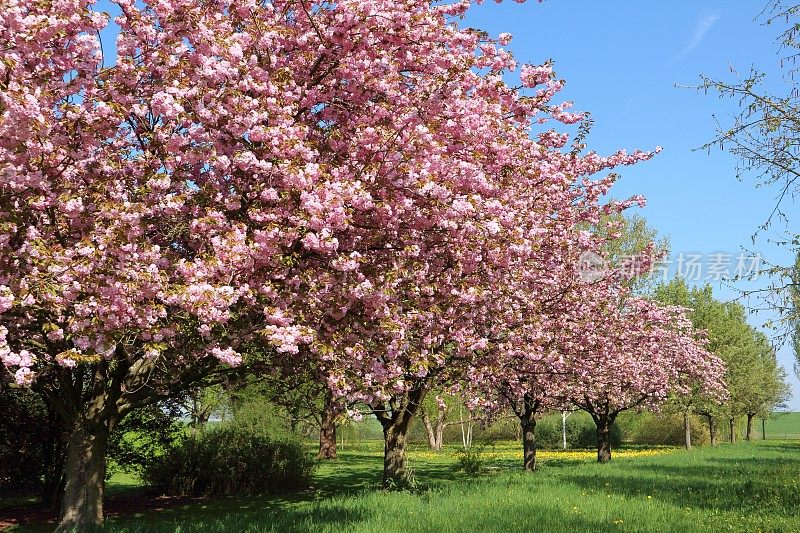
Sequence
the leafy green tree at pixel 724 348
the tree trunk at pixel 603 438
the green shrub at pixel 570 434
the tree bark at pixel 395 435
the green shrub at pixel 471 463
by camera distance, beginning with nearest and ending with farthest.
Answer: the tree bark at pixel 395 435 → the green shrub at pixel 471 463 → the tree trunk at pixel 603 438 → the leafy green tree at pixel 724 348 → the green shrub at pixel 570 434

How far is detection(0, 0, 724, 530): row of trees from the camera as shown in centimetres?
798

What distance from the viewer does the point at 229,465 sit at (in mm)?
24562

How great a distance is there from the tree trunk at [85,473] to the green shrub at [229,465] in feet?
36.2

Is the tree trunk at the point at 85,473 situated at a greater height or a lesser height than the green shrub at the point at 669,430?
greater

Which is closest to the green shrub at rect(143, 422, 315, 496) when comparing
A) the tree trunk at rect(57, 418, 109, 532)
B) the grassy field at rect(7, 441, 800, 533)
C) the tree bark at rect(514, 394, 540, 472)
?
the grassy field at rect(7, 441, 800, 533)

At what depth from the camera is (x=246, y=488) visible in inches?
974

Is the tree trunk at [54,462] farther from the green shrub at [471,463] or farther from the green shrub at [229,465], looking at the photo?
the green shrub at [471,463]

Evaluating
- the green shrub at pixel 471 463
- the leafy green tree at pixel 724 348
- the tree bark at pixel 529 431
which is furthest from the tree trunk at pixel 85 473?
the leafy green tree at pixel 724 348

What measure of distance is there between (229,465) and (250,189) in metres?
18.2

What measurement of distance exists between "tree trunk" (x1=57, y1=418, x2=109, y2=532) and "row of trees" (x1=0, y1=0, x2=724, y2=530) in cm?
4

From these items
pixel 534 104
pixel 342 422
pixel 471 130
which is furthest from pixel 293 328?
pixel 534 104

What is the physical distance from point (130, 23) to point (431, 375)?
10.6 m

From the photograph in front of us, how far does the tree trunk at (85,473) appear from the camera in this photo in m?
12.5

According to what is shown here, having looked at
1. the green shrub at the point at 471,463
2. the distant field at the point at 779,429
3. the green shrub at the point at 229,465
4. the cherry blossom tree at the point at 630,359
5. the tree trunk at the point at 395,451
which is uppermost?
the cherry blossom tree at the point at 630,359
